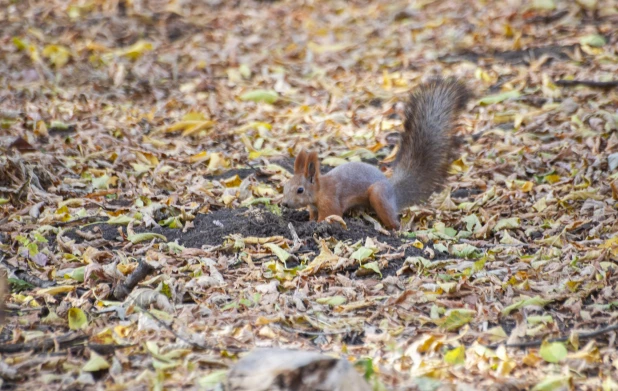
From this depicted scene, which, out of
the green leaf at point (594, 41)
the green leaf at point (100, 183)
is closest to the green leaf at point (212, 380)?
the green leaf at point (100, 183)

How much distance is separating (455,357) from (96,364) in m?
1.47

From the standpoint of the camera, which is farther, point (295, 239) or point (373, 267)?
point (295, 239)

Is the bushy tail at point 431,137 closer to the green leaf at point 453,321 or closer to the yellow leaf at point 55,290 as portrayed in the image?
the green leaf at point 453,321

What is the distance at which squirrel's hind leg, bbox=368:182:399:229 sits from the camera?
201 inches

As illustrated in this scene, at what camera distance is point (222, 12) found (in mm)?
10688

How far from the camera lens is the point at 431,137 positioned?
546 centimetres

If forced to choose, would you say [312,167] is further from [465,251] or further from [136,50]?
[136,50]

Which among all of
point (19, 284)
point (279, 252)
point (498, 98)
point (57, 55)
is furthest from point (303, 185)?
point (57, 55)

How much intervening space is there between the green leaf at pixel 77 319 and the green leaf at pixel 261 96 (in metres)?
4.53

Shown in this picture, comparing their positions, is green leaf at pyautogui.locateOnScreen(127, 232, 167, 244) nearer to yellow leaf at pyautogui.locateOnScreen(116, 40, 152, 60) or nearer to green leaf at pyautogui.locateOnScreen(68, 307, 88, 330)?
green leaf at pyautogui.locateOnScreen(68, 307, 88, 330)

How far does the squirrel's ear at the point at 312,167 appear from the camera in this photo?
5008 millimetres

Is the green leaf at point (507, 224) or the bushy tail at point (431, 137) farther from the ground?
the bushy tail at point (431, 137)

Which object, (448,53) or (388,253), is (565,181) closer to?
(388,253)

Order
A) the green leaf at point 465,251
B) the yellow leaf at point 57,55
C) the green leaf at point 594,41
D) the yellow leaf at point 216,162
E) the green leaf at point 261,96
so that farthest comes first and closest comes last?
the yellow leaf at point 57,55, the green leaf at point 594,41, the green leaf at point 261,96, the yellow leaf at point 216,162, the green leaf at point 465,251
